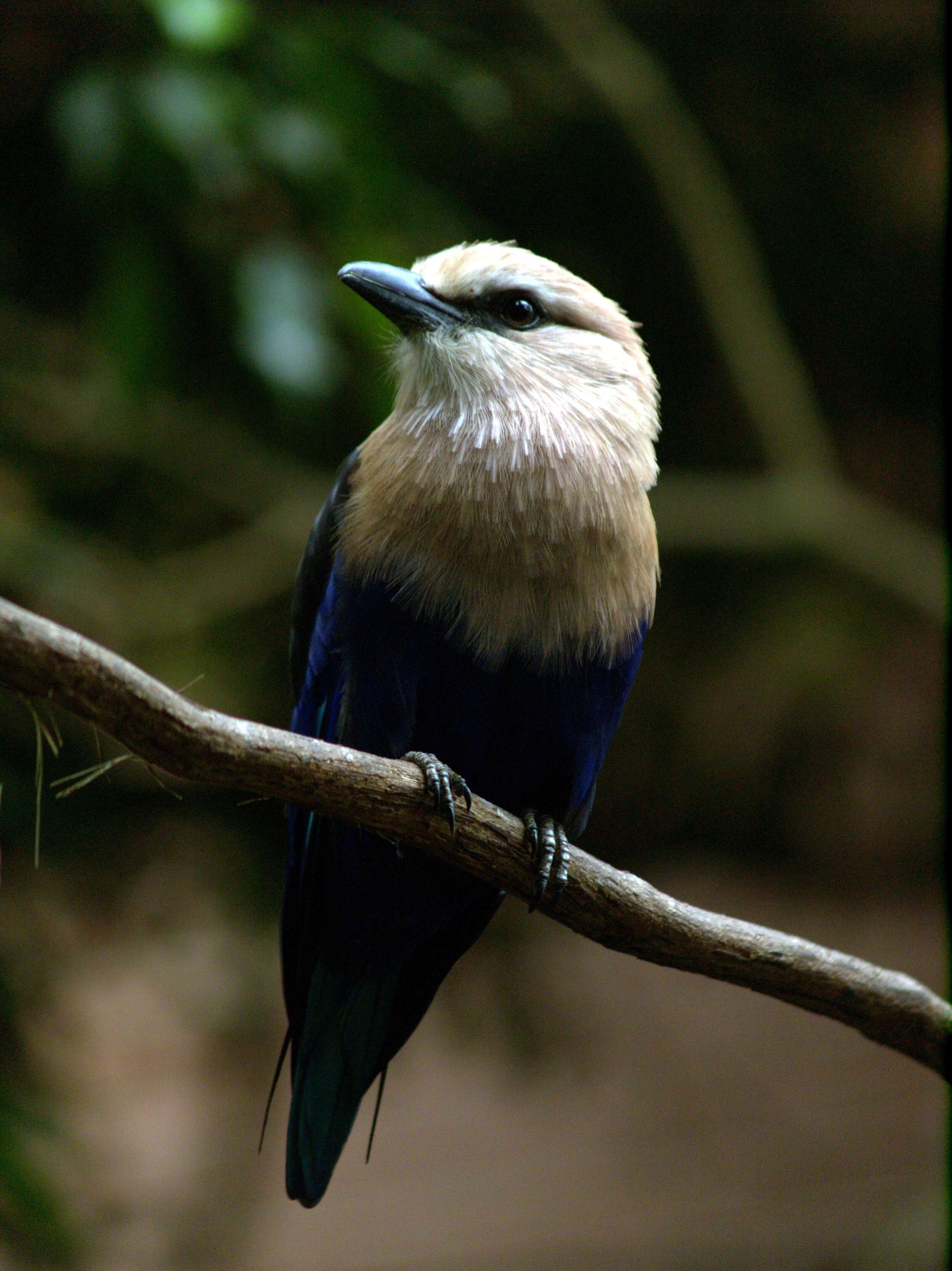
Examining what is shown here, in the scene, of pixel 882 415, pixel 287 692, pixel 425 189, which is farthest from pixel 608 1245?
pixel 425 189

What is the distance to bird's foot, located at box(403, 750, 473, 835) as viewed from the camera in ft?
4.06

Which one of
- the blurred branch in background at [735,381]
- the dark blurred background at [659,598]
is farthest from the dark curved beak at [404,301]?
the blurred branch in background at [735,381]

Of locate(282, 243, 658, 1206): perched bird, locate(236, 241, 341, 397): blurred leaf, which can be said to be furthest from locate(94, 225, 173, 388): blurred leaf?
locate(282, 243, 658, 1206): perched bird

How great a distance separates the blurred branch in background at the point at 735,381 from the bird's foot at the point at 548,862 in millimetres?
2089

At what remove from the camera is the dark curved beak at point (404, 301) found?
1594mm

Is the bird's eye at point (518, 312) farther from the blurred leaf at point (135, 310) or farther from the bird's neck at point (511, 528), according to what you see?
the blurred leaf at point (135, 310)

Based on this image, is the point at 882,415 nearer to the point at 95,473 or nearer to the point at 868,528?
the point at 868,528

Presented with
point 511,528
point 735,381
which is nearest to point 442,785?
point 511,528

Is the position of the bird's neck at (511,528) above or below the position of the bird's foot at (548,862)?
above

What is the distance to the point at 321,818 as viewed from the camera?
160 cm

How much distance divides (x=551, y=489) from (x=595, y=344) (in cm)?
30

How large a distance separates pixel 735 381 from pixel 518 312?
2085 millimetres

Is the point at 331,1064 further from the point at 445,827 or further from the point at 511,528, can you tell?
the point at 511,528

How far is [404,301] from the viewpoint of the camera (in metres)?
1.62
